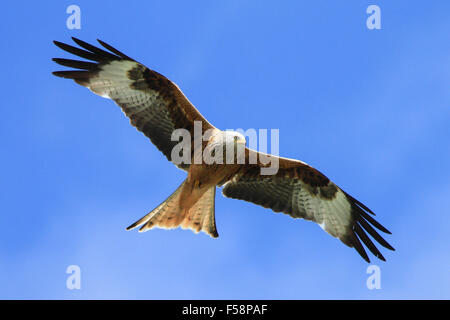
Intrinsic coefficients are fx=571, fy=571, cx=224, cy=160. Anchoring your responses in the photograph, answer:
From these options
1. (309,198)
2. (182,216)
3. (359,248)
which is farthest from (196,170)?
(359,248)

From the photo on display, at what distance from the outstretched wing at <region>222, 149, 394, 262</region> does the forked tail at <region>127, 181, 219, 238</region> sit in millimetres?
545

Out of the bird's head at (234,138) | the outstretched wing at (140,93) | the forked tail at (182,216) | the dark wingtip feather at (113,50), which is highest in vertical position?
the dark wingtip feather at (113,50)

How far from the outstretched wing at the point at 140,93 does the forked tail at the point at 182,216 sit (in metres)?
0.63

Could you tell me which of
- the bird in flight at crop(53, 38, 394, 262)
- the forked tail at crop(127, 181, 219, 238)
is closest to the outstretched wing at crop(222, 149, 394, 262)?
the bird in flight at crop(53, 38, 394, 262)

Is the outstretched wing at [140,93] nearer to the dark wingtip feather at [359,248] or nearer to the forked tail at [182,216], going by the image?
the forked tail at [182,216]

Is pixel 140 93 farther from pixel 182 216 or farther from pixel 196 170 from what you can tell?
pixel 182 216

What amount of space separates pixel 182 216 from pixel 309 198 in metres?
2.37

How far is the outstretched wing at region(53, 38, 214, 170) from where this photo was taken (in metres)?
9.41

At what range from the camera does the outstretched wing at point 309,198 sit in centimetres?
1010

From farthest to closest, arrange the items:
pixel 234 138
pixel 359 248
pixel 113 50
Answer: pixel 359 248 < pixel 113 50 < pixel 234 138

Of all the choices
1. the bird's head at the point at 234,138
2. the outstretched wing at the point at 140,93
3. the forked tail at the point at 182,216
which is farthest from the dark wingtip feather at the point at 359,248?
the outstretched wing at the point at 140,93

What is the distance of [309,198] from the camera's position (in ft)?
33.9

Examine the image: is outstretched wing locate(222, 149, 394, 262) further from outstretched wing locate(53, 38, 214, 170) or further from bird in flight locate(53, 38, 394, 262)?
outstretched wing locate(53, 38, 214, 170)

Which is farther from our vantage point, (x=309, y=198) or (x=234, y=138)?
(x=309, y=198)
